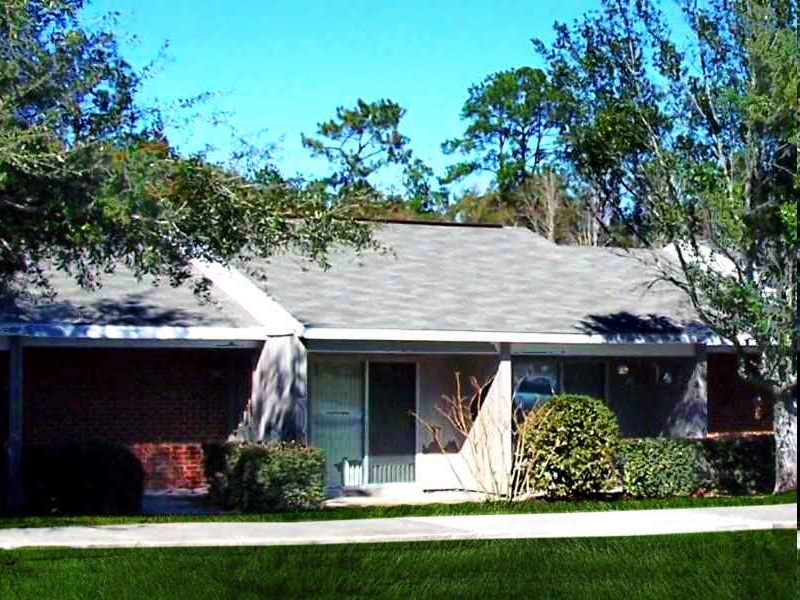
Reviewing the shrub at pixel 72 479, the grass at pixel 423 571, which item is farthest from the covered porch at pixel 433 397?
the grass at pixel 423 571

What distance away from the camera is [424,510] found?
58.1 feet

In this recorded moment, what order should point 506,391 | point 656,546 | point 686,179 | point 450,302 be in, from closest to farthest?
point 656,546, point 686,179, point 506,391, point 450,302

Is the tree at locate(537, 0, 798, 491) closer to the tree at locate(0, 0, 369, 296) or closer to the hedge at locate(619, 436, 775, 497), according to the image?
the hedge at locate(619, 436, 775, 497)

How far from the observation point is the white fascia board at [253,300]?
65.2 feet

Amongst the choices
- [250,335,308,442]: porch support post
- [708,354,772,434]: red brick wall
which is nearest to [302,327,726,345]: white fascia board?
[250,335,308,442]: porch support post

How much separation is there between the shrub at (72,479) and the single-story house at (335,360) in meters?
0.43

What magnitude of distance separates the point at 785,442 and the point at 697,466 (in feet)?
4.59

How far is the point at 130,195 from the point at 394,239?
12.5 meters

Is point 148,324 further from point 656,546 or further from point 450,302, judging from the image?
point 656,546

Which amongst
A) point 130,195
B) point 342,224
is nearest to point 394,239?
point 342,224

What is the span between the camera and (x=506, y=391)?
20.9m

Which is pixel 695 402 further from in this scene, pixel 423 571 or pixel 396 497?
pixel 423 571

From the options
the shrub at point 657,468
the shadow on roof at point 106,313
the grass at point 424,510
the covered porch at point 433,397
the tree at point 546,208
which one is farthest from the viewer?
the tree at point 546,208

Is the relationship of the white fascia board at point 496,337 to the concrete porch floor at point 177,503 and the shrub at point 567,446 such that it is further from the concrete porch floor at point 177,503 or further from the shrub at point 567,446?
the concrete porch floor at point 177,503
